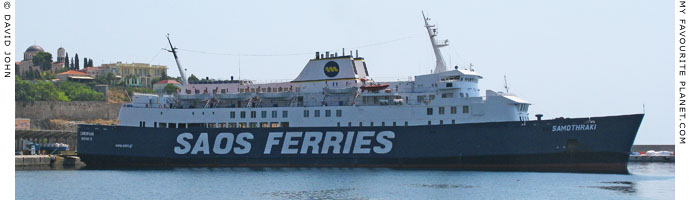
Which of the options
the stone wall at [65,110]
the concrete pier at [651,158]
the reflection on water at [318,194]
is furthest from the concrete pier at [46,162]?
the concrete pier at [651,158]

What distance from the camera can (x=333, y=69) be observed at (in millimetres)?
41688

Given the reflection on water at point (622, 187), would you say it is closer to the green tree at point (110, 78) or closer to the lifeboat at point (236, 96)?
the lifeboat at point (236, 96)

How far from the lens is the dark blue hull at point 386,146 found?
1399 inches

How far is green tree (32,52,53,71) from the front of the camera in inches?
4678

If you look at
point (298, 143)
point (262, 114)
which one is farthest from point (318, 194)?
point (262, 114)

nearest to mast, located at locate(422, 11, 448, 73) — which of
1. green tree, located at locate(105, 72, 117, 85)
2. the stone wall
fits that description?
the stone wall

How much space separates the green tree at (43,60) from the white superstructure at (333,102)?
81.5 m

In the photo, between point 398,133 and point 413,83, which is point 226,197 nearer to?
point 398,133

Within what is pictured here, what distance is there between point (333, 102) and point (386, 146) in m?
3.92

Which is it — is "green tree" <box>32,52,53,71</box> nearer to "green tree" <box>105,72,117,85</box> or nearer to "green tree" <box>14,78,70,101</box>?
"green tree" <box>105,72,117,85</box>

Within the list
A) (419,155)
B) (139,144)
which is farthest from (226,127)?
(419,155)

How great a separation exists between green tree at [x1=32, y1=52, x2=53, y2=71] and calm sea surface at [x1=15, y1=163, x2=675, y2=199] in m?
84.4

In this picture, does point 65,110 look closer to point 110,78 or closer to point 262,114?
point 110,78

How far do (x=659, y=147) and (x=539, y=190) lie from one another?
141ft
